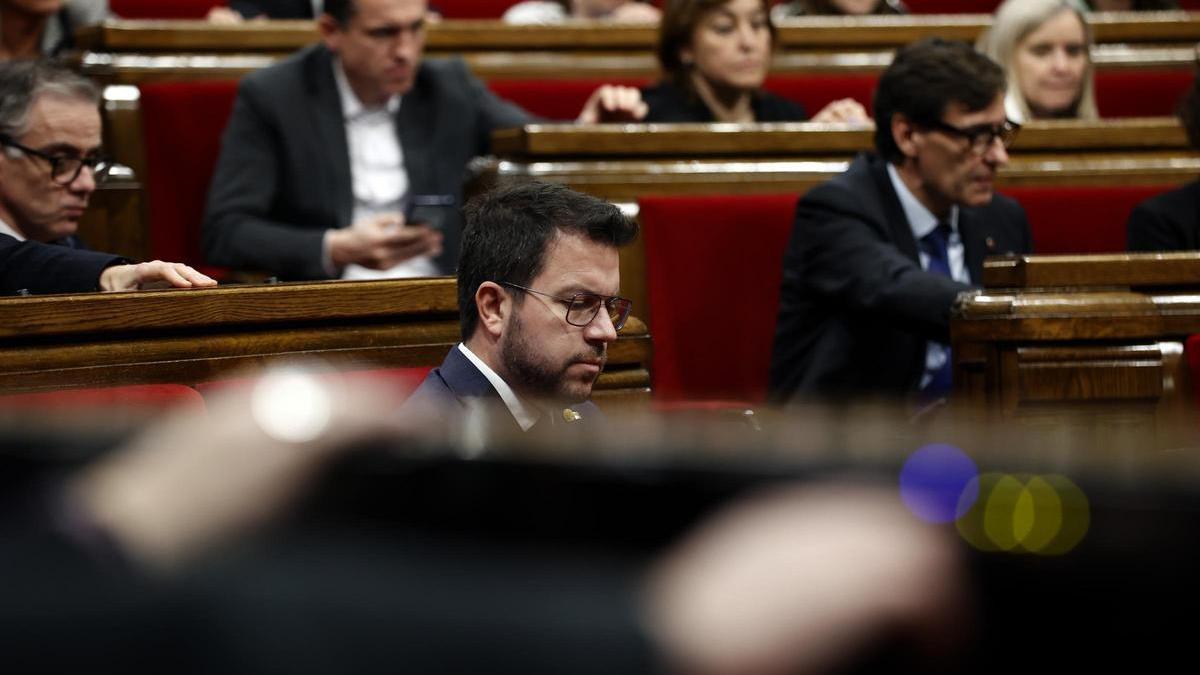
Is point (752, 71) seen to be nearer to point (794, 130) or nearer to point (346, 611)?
point (794, 130)

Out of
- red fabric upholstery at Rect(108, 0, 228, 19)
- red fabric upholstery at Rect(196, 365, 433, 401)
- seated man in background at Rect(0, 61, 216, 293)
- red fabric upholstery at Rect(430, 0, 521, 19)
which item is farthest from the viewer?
red fabric upholstery at Rect(430, 0, 521, 19)

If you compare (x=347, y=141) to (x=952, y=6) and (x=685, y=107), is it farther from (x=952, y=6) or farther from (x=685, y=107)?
(x=952, y=6)

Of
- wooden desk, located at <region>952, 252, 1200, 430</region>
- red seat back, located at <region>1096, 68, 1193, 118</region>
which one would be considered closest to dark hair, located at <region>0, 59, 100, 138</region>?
wooden desk, located at <region>952, 252, 1200, 430</region>

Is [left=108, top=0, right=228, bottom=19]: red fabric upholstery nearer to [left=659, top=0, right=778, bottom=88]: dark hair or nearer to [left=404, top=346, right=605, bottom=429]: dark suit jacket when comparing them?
[left=659, top=0, right=778, bottom=88]: dark hair

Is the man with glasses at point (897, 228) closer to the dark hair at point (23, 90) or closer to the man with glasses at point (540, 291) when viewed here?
the man with glasses at point (540, 291)

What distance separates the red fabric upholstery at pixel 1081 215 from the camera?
1584mm

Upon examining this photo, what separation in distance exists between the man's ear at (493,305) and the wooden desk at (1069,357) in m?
0.36

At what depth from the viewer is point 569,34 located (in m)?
1.93

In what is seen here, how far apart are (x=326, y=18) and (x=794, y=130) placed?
1.63ft

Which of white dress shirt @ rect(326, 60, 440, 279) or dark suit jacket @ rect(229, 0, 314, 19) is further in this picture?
dark suit jacket @ rect(229, 0, 314, 19)

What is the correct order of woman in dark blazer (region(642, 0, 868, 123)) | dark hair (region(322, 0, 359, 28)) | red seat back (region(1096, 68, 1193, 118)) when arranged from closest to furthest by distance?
dark hair (region(322, 0, 359, 28))
woman in dark blazer (region(642, 0, 868, 123))
red seat back (region(1096, 68, 1193, 118))

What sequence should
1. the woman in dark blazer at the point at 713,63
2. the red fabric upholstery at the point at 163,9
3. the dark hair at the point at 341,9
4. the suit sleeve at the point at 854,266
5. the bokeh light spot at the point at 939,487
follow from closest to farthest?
1. the bokeh light spot at the point at 939,487
2. the suit sleeve at the point at 854,266
3. the dark hair at the point at 341,9
4. the woman in dark blazer at the point at 713,63
5. the red fabric upholstery at the point at 163,9

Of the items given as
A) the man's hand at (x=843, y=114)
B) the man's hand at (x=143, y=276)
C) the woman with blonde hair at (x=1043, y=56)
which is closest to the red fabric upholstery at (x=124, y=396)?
the man's hand at (x=143, y=276)

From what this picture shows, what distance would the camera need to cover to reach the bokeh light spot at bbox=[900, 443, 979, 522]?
20 cm
